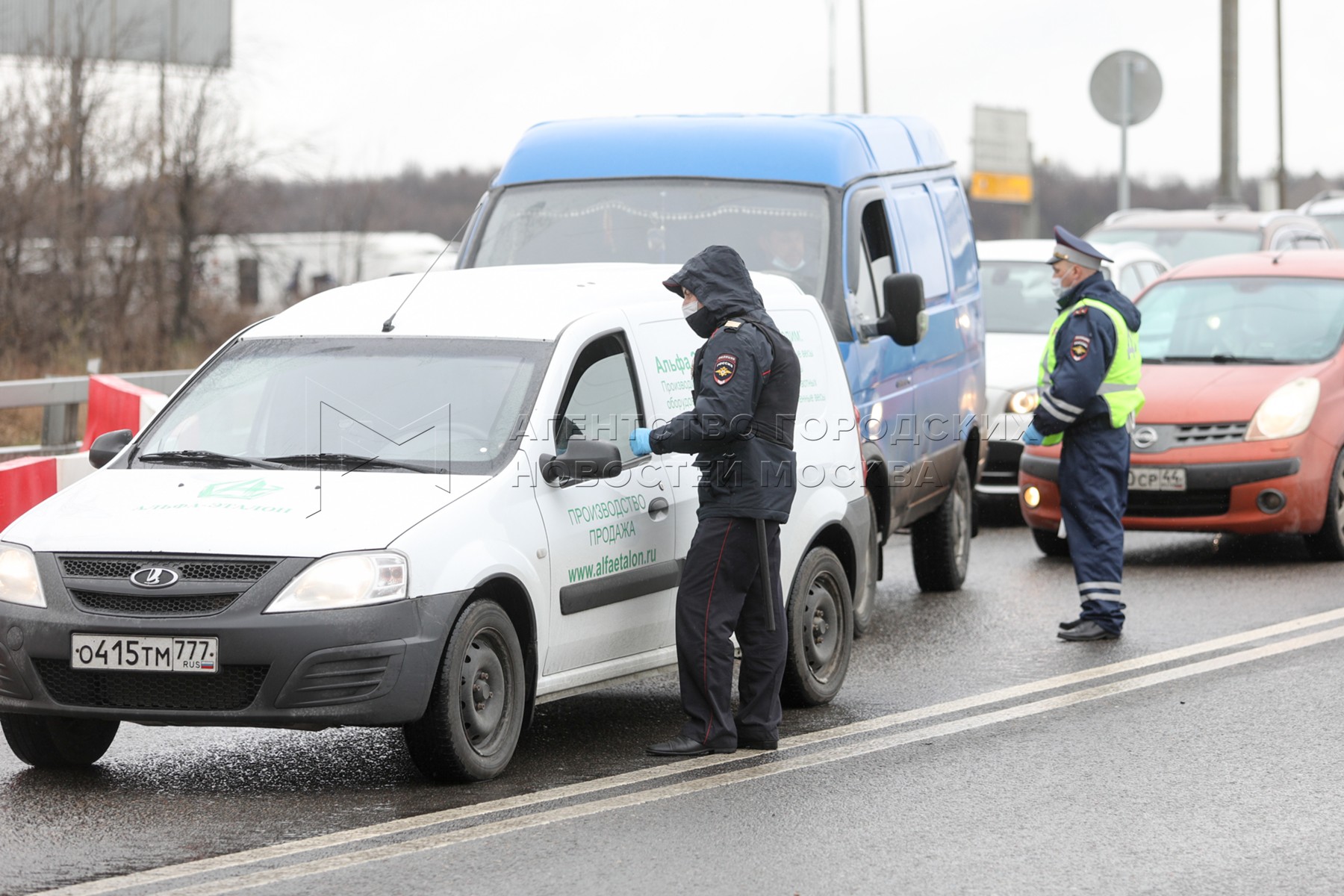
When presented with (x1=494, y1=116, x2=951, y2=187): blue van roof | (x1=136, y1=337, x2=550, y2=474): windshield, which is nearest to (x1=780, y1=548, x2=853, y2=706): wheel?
(x1=136, y1=337, x2=550, y2=474): windshield

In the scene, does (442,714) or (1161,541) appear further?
(1161,541)

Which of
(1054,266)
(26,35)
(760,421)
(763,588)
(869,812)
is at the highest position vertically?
(26,35)

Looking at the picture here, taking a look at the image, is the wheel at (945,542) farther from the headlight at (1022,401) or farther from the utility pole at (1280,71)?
the utility pole at (1280,71)

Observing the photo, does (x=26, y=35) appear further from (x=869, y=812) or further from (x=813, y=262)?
(x=869, y=812)

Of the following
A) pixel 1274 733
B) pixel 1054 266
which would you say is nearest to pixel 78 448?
pixel 1054 266

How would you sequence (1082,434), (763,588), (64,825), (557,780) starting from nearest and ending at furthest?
(64,825) < (557,780) < (763,588) < (1082,434)

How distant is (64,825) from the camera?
603 centimetres

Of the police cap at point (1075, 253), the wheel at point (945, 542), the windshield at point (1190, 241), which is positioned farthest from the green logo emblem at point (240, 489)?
the windshield at point (1190, 241)

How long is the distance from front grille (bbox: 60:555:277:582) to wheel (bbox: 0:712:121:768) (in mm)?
547

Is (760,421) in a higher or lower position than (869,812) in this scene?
higher

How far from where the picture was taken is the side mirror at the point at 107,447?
717 cm

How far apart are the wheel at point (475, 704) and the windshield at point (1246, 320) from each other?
7.38m

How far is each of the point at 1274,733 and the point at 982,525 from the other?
741 centimetres

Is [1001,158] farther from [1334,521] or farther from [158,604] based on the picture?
[158,604]
